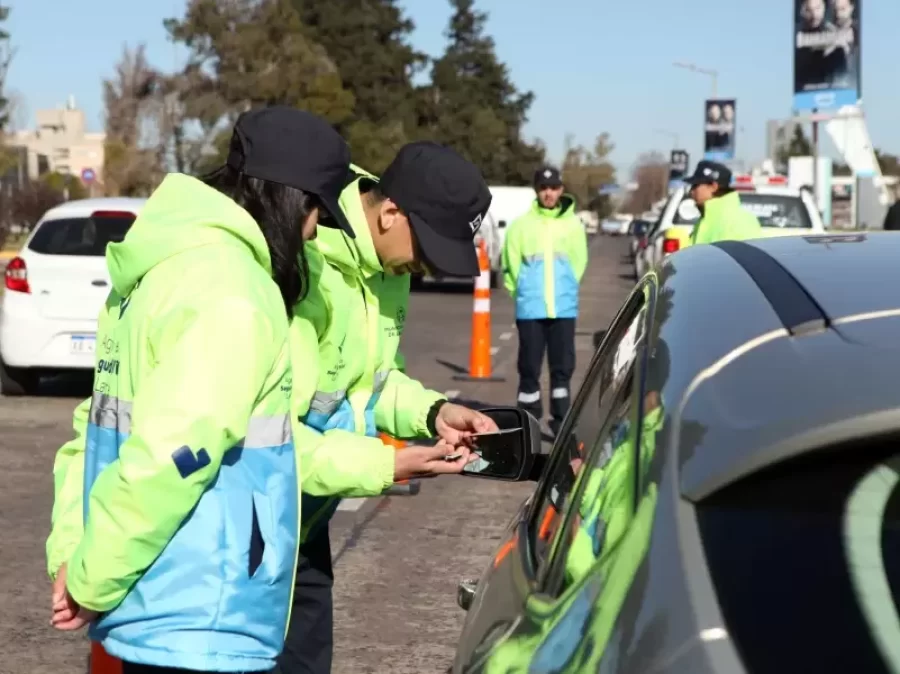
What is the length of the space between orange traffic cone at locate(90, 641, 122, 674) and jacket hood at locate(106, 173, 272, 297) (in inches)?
26.6

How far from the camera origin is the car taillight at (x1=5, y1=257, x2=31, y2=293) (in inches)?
471

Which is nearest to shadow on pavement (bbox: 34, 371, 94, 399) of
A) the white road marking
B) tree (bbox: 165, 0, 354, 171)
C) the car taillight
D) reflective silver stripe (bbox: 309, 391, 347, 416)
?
the car taillight

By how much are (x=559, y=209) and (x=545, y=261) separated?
45cm

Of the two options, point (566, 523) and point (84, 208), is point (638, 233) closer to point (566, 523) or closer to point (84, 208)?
point (84, 208)

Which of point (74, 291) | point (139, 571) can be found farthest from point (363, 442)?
point (74, 291)

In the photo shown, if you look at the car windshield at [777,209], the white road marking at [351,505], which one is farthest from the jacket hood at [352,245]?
the car windshield at [777,209]

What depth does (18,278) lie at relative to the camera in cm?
1196

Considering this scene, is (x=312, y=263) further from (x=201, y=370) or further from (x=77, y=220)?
(x=77, y=220)

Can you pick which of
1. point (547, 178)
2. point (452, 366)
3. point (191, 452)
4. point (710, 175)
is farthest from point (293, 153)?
point (452, 366)

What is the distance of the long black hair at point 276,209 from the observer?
Answer: 284cm

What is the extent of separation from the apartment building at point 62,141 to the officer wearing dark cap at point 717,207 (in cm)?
10761

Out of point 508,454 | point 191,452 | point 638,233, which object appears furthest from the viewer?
point 638,233

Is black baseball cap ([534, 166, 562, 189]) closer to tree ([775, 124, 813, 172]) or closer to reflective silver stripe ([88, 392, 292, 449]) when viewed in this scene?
reflective silver stripe ([88, 392, 292, 449])

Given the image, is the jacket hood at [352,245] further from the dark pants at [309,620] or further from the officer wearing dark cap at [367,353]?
the dark pants at [309,620]
